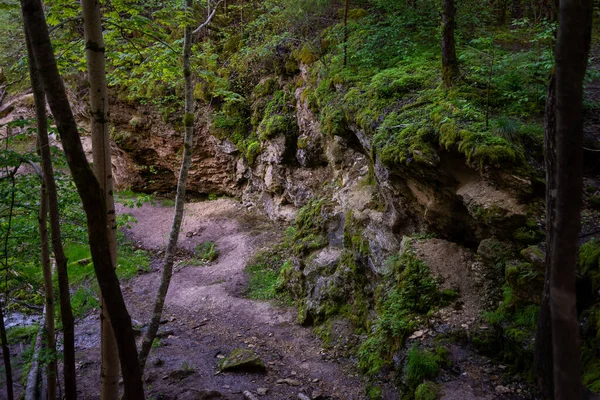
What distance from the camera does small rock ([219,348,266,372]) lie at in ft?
24.7

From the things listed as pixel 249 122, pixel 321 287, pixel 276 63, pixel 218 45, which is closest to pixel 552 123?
pixel 321 287

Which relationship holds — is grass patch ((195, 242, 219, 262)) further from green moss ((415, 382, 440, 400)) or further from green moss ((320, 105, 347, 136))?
green moss ((415, 382, 440, 400))

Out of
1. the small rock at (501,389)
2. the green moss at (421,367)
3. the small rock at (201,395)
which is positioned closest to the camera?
the small rock at (501,389)

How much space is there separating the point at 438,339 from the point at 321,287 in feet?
13.6

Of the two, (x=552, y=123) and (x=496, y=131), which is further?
(x=496, y=131)

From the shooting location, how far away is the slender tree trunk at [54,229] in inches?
197

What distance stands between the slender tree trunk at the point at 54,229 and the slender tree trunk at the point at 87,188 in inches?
93.5

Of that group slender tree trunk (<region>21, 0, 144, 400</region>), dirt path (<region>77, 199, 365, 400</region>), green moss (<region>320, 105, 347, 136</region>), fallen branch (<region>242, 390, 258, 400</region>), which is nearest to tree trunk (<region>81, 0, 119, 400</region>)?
slender tree trunk (<region>21, 0, 144, 400</region>)

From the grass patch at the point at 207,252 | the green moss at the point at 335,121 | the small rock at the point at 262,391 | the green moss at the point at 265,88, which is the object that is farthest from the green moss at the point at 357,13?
the small rock at the point at 262,391

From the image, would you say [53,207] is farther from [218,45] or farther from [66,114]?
[218,45]

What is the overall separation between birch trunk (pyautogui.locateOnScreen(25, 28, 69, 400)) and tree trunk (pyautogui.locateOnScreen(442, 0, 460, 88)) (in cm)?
684

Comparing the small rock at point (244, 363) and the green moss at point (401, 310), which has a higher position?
the green moss at point (401, 310)

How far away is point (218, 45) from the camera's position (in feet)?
61.8

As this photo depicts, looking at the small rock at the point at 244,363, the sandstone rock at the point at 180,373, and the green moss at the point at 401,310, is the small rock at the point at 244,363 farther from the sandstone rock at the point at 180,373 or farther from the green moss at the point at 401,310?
the green moss at the point at 401,310
